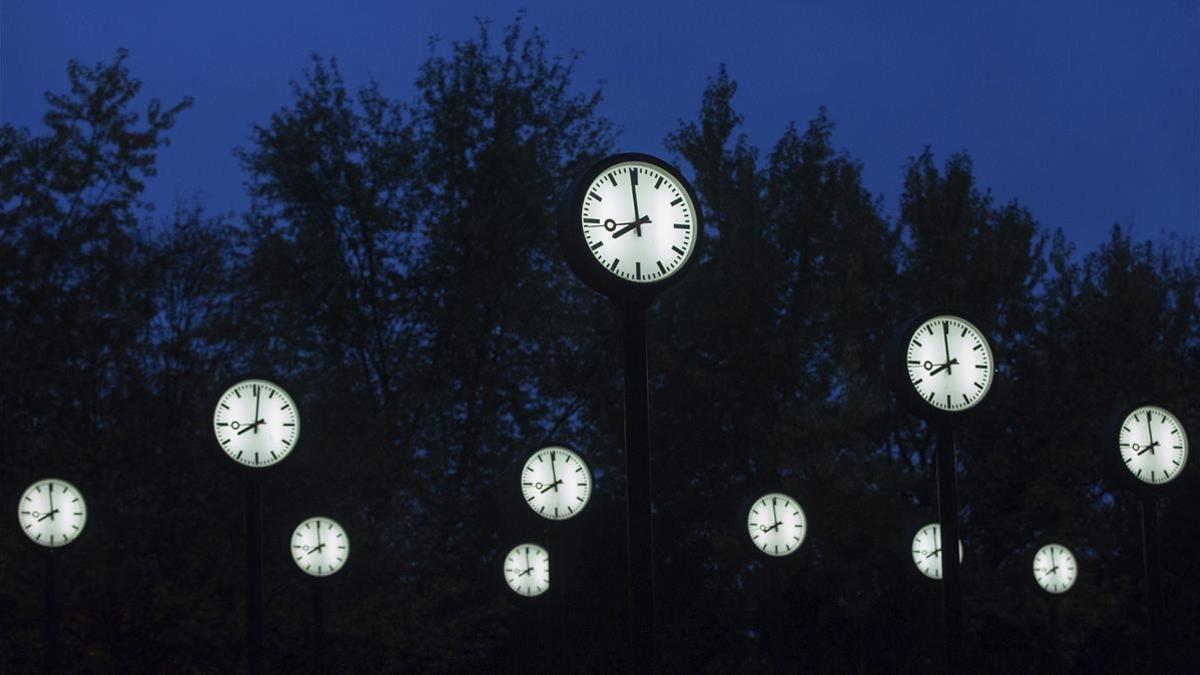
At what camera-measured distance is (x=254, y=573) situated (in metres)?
8.65

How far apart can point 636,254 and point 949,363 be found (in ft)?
6.97

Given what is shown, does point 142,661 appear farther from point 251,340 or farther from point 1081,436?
point 1081,436

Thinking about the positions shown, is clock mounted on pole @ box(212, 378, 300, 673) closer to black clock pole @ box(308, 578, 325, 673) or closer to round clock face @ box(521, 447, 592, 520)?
round clock face @ box(521, 447, 592, 520)

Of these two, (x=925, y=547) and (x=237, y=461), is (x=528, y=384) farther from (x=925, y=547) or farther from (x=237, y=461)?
(x=237, y=461)

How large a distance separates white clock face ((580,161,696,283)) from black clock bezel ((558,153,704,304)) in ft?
0.06

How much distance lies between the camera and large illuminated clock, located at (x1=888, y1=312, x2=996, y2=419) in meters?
6.94

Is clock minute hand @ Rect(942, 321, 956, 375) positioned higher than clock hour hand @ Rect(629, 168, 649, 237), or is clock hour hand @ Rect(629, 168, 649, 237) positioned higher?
clock hour hand @ Rect(629, 168, 649, 237)

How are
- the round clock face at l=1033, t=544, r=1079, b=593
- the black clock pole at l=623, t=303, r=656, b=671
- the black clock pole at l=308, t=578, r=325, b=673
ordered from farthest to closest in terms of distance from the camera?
the round clock face at l=1033, t=544, r=1079, b=593 < the black clock pole at l=308, t=578, r=325, b=673 < the black clock pole at l=623, t=303, r=656, b=671

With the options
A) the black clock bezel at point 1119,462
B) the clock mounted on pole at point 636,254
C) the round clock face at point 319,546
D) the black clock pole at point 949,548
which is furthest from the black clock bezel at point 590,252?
the round clock face at point 319,546

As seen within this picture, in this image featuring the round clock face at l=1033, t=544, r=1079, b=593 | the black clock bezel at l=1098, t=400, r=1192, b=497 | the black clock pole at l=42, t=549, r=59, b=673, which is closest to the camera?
the black clock bezel at l=1098, t=400, r=1192, b=497

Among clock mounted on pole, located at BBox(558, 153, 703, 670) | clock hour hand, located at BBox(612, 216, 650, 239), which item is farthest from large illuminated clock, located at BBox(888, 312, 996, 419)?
clock hour hand, located at BBox(612, 216, 650, 239)

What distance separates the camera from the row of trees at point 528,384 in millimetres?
22797

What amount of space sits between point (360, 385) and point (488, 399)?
2.56m

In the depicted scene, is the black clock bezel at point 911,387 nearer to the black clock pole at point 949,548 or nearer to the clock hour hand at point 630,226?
the black clock pole at point 949,548
